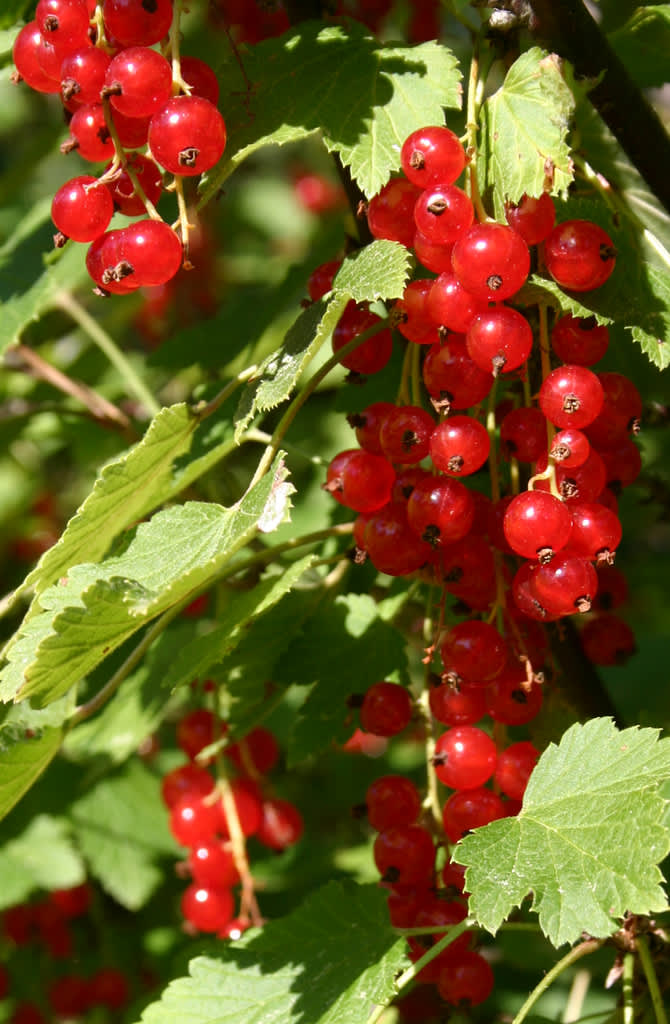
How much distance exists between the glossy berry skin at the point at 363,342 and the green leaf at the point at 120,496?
0.62 ft

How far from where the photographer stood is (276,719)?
84.4 inches

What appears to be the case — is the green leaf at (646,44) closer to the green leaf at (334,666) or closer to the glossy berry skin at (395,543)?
the glossy berry skin at (395,543)

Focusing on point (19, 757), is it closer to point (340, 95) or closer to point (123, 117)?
point (123, 117)

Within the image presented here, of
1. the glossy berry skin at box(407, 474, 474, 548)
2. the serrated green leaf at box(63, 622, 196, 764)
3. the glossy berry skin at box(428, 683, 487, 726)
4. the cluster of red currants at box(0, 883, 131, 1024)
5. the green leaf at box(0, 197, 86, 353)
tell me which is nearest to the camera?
the glossy berry skin at box(407, 474, 474, 548)

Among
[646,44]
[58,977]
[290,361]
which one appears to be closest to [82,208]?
[290,361]

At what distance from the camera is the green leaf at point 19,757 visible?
1.26 meters

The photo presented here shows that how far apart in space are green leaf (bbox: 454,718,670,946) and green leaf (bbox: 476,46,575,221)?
52 centimetres

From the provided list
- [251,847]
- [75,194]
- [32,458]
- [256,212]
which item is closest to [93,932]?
[251,847]

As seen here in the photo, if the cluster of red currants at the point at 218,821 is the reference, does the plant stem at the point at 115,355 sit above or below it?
above

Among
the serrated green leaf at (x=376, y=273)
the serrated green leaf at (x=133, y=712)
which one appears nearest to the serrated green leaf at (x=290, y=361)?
the serrated green leaf at (x=376, y=273)

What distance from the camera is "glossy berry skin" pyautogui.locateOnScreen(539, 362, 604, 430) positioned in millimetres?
1035

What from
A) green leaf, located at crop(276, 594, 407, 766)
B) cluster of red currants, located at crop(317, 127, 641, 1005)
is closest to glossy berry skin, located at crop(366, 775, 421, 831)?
cluster of red currants, located at crop(317, 127, 641, 1005)

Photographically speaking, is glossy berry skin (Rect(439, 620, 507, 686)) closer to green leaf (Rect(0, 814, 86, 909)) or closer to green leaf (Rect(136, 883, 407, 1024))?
green leaf (Rect(136, 883, 407, 1024))

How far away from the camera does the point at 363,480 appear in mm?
1178
